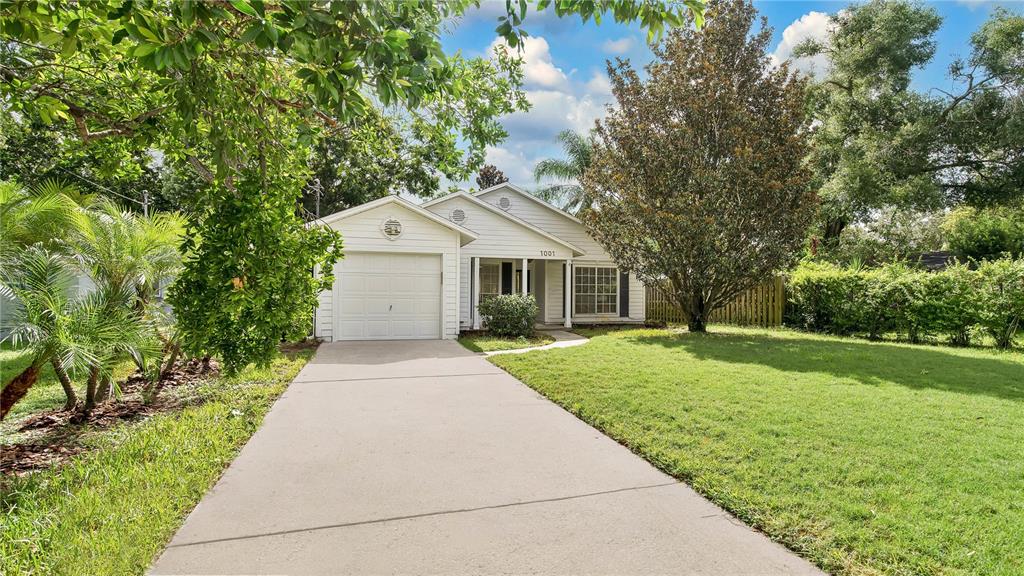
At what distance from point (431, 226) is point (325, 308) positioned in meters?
3.22

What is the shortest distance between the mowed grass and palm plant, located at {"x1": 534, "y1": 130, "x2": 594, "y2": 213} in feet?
68.7

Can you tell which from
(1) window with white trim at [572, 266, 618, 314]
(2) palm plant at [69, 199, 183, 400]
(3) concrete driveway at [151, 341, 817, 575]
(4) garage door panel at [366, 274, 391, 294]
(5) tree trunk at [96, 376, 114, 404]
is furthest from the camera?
(1) window with white trim at [572, 266, 618, 314]

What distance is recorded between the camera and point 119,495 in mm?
3176

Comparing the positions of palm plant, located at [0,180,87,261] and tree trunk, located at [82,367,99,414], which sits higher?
palm plant, located at [0,180,87,261]

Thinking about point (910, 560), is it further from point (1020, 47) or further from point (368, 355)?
point (1020, 47)

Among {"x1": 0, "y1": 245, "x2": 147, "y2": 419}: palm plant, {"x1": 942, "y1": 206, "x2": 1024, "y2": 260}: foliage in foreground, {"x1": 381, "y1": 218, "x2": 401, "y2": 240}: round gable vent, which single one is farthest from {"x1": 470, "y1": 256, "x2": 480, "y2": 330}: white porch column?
{"x1": 942, "y1": 206, "x2": 1024, "y2": 260}: foliage in foreground

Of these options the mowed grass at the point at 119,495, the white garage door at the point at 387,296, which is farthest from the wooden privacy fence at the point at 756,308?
the mowed grass at the point at 119,495

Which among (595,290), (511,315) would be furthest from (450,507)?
(595,290)

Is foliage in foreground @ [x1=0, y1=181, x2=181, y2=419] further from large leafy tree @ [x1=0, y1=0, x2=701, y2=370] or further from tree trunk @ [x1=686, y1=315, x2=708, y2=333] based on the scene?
tree trunk @ [x1=686, y1=315, x2=708, y2=333]

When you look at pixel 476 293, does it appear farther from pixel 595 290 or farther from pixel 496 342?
pixel 595 290

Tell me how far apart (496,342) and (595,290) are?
268 inches

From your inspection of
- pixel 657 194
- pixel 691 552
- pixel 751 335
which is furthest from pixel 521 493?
pixel 751 335

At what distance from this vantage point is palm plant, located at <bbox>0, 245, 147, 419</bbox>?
12.7 ft

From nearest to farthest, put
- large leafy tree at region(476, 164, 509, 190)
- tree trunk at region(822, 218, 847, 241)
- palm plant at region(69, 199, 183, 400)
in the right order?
palm plant at region(69, 199, 183, 400)
tree trunk at region(822, 218, 847, 241)
large leafy tree at region(476, 164, 509, 190)
